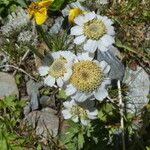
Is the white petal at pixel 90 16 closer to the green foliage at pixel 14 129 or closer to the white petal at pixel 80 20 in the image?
the white petal at pixel 80 20

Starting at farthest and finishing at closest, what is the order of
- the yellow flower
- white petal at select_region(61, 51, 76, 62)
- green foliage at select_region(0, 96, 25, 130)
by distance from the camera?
green foliage at select_region(0, 96, 25, 130) < the yellow flower < white petal at select_region(61, 51, 76, 62)

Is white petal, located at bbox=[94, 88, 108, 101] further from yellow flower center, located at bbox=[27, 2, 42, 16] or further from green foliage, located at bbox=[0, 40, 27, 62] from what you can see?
green foliage, located at bbox=[0, 40, 27, 62]

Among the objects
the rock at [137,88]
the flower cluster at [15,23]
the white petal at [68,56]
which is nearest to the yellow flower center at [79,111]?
the white petal at [68,56]

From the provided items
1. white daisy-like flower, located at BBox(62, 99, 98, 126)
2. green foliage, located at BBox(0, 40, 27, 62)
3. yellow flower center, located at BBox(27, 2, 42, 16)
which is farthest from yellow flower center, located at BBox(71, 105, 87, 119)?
green foliage, located at BBox(0, 40, 27, 62)

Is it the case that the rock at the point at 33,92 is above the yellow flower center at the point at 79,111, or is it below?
below

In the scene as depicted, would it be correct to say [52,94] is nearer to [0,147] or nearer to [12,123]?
[12,123]

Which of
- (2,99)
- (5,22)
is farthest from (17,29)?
(2,99)
